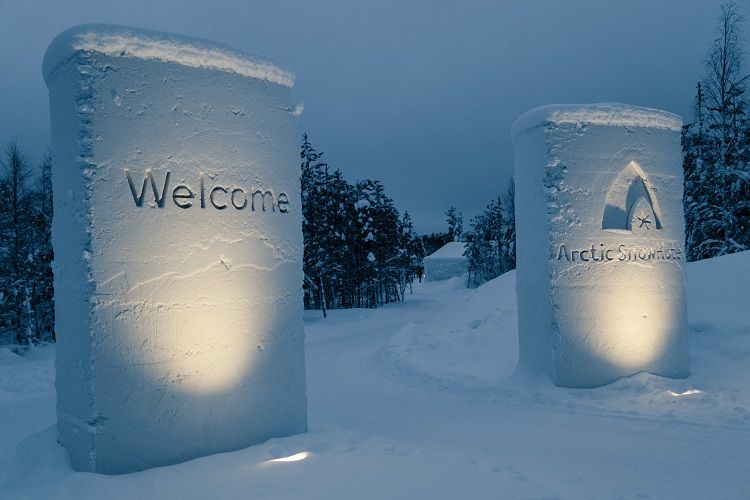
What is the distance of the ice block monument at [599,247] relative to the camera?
864cm

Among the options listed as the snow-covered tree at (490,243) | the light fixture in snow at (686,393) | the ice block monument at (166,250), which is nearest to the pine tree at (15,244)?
the ice block monument at (166,250)

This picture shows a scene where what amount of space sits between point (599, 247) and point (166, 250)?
6.99m

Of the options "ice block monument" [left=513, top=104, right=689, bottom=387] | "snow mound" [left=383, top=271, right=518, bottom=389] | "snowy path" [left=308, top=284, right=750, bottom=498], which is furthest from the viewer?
"snow mound" [left=383, top=271, right=518, bottom=389]

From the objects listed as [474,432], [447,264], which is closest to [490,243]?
[447,264]

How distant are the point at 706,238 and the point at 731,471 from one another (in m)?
20.2

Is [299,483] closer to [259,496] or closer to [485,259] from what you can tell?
[259,496]

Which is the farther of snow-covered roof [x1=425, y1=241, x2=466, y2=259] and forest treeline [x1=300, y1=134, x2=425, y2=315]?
snow-covered roof [x1=425, y1=241, x2=466, y2=259]

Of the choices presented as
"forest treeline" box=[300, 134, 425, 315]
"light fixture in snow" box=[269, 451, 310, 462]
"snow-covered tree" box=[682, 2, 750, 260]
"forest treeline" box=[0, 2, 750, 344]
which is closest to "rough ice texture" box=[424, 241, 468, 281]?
"forest treeline" box=[300, 134, 425, 315]

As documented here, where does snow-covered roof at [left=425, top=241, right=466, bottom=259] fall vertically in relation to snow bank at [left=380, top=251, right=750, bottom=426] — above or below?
above

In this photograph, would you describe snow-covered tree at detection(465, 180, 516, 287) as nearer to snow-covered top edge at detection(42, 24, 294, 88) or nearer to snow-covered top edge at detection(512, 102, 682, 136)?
snow-covered top edge at detection(512, 102, 682, 136)

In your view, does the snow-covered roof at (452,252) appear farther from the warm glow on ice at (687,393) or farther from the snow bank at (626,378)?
the warm glow on ice at (687,393)

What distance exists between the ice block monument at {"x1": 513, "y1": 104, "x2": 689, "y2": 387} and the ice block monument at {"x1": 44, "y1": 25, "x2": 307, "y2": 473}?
16.0ft

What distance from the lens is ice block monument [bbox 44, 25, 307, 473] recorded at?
465 centimetres

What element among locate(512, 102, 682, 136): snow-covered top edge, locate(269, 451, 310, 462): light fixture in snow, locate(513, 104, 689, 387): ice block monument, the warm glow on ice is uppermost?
locate(512, 102, 682, 136): snow-covered top edge
